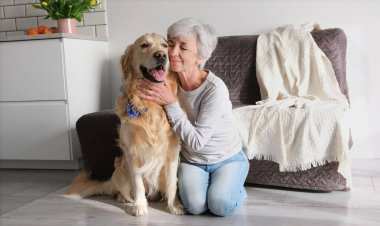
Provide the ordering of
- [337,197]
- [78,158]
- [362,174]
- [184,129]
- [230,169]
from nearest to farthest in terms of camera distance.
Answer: [184,129] → [230,169] → [337,197] → [362,174] → [78,158]

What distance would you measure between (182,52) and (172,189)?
0.65 meters

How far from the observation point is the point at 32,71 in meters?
2.88

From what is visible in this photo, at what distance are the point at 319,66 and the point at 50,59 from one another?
5.71 ft

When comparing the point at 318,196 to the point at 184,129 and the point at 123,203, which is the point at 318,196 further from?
the point at 123,203

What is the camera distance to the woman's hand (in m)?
1.87

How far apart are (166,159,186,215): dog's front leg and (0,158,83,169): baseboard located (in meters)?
1.22

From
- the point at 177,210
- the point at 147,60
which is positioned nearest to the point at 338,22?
the point at 147,60

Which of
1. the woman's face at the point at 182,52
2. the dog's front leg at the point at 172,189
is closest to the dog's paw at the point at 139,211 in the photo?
the dog's front leg at the point at 172,189

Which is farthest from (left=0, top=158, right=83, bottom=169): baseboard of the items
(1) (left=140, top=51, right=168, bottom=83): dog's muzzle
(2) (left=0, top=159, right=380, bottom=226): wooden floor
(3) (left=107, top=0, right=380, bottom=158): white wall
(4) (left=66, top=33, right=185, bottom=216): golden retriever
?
(1) (left=140, top=51, right=168, bottom=83): dog's muzzle

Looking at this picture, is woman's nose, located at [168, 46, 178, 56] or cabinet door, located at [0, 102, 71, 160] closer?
woman's nose, located at [168, 46, 178, 56]

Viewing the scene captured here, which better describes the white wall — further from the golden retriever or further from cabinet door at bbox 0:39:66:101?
the golden retriever

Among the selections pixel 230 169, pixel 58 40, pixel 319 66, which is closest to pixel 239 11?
pixel 319 66

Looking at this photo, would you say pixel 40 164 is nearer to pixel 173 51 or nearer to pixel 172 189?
pixel 172 189

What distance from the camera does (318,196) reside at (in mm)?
2166
